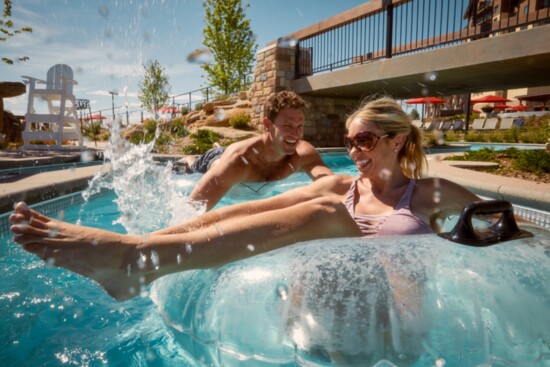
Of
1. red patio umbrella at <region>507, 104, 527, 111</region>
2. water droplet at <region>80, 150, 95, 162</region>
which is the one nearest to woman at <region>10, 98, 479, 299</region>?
water droplet at <region>80, 150, 95, 162</region>

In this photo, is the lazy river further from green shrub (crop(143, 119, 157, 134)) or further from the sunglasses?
green shrub (crop(143, 119, 157, 134))

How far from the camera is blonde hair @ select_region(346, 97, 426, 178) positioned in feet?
7.68

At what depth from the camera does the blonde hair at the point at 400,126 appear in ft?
7.68

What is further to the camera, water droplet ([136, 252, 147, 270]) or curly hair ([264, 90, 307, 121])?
curly hair ([264, 90, 307, 121])

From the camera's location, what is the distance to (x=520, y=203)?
381 centimetres

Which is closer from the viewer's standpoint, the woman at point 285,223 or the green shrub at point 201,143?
the woman at point 285,223

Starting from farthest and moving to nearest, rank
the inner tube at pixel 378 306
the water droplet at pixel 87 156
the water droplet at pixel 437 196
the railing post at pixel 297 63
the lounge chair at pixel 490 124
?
the lounge chair at pixel 490 124 → the railing post at pixel 297 63 → the water droplet at pixel 87 156 → the water droplet at pixel 437 196 → the inner tube at pixel 378 306

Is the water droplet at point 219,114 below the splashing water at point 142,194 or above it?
above

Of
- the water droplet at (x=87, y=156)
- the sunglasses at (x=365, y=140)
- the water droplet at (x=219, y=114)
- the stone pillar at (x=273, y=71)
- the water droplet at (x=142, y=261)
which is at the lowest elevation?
the water droplet at (x=142, y=261)

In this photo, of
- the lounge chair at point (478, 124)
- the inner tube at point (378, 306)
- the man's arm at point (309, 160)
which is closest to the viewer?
the inner tube at point (378, 306)

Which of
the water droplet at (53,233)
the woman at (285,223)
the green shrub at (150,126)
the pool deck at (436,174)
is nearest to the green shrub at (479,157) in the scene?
the pool deck at (436,174)

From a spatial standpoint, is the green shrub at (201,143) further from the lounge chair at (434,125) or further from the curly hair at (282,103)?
the lounge chair at (434,125)

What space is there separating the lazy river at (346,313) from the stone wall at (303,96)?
433 inches

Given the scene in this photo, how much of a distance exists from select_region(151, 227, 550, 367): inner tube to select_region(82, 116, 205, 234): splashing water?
187 cm
